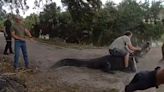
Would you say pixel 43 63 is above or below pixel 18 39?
below

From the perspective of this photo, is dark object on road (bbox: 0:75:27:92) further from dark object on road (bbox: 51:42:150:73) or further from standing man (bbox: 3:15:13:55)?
standing man (bbox: 3:15:13:55)

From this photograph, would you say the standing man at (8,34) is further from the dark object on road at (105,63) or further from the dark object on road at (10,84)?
the dark object on road at (10,84)

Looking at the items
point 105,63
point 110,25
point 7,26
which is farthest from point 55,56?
point 110,25

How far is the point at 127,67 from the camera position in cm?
1411

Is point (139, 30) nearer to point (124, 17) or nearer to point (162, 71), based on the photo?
point (124, 17)

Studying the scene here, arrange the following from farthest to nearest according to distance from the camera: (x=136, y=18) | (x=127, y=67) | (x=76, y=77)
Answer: (x=136, y=18) → (x=127, y=67) → (x=76, y=77)

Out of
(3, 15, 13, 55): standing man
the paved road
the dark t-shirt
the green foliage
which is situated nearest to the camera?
the paved road

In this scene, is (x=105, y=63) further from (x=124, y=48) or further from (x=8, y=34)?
(x=8, y=34)

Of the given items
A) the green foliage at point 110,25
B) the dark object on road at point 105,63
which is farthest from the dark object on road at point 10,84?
the green foliage at point 110,25

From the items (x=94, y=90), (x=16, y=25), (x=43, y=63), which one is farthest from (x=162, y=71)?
(x=43, y=63)

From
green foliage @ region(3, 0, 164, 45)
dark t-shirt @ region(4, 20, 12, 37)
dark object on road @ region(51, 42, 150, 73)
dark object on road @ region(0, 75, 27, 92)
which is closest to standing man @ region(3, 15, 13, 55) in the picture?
dark t-shirt @ region(4, 20, 12, 37)

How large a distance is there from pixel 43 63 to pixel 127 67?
11.5 feet

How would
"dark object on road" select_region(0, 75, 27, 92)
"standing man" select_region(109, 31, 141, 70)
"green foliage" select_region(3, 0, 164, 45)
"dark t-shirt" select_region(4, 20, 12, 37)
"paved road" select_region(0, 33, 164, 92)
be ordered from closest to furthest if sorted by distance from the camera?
"dark object on road" select_region(0, 75, 27, 92) < "standing man" select_region(109, 31, 141, 70) < "paved road" select_region(0, 33, 164, 92) < "dark t-shirt" select_region(4, 20, 12, 37) < "green foliage" select_region(3, 0, 164, 45)

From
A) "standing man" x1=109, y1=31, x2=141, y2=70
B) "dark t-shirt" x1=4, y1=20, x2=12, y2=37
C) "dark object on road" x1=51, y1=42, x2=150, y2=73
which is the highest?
"dark t-shirt" x1=4, y1=20, x2=12, y2=37
